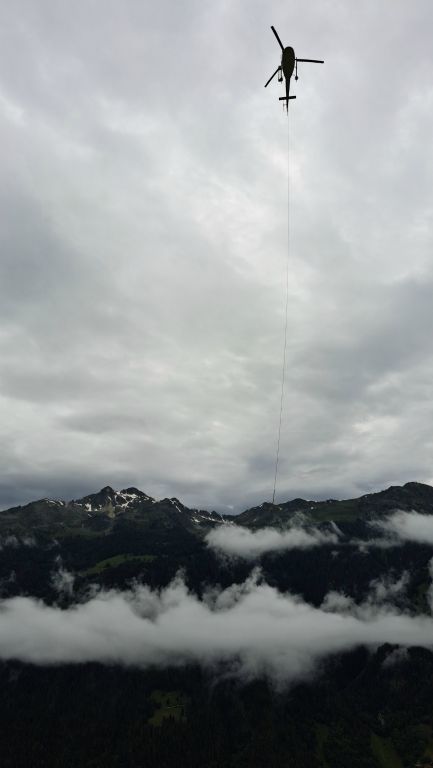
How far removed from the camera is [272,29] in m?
38.0

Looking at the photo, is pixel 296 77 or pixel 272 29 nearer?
pixel 272 29

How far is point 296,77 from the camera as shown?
43.8 m

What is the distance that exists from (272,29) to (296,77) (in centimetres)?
655
